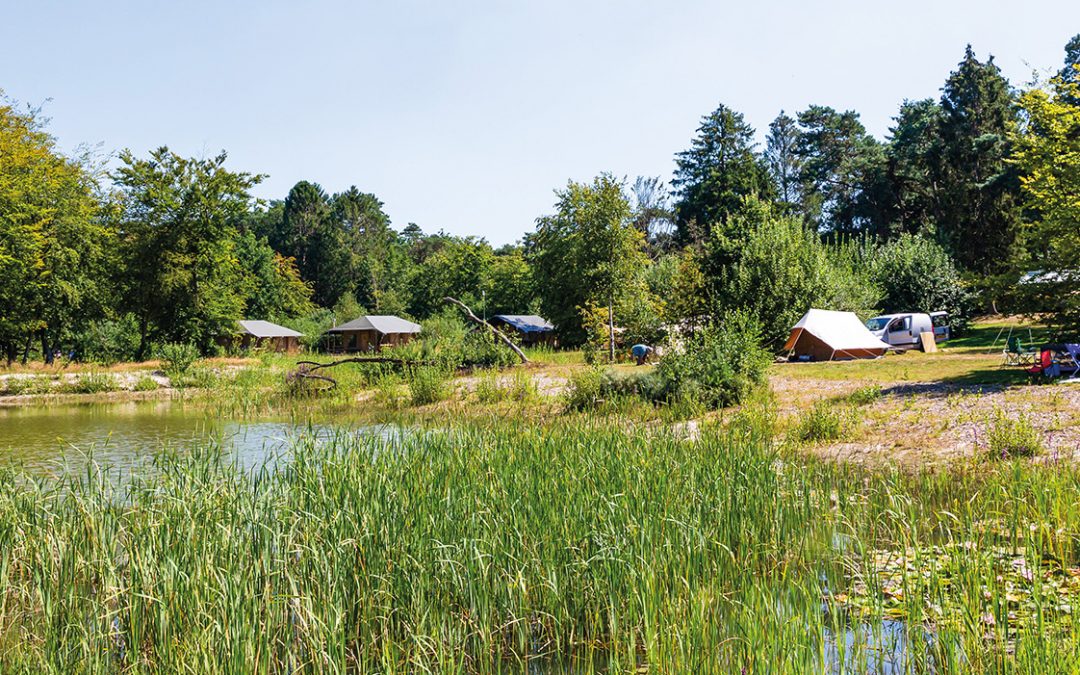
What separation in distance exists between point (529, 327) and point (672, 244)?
15.6 m

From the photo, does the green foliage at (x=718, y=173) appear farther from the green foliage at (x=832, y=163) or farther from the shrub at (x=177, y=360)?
the shrub at (x=177, y=360)

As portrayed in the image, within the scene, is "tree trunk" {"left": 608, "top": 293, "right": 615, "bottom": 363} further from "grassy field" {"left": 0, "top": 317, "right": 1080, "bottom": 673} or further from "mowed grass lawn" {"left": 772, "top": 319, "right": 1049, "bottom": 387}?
"grassy field" {"left": 0, "top": 317, "right": 1080, "bottom": 673}

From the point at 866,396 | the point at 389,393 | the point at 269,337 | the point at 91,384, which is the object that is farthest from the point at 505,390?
the point at 269,337

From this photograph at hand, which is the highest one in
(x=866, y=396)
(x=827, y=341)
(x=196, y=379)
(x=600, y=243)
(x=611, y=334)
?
(x=600, y=243)

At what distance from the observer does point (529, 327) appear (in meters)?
49.4

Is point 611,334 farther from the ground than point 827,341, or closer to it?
farther from the ground

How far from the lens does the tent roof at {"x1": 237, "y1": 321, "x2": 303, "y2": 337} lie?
169ft

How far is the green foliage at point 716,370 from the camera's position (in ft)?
46.0

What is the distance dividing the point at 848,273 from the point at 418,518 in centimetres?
2668

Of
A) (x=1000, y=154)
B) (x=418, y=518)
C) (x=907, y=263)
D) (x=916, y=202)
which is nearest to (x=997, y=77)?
(x=1000, y=154)

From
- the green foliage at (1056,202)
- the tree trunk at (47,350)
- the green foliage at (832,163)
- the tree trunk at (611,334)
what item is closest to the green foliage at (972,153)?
the green foliage at (832,163)

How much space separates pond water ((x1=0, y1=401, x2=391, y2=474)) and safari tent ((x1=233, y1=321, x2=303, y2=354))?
29380mm

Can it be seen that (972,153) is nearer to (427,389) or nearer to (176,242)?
(427,389)

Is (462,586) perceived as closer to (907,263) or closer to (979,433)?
(979,433)
